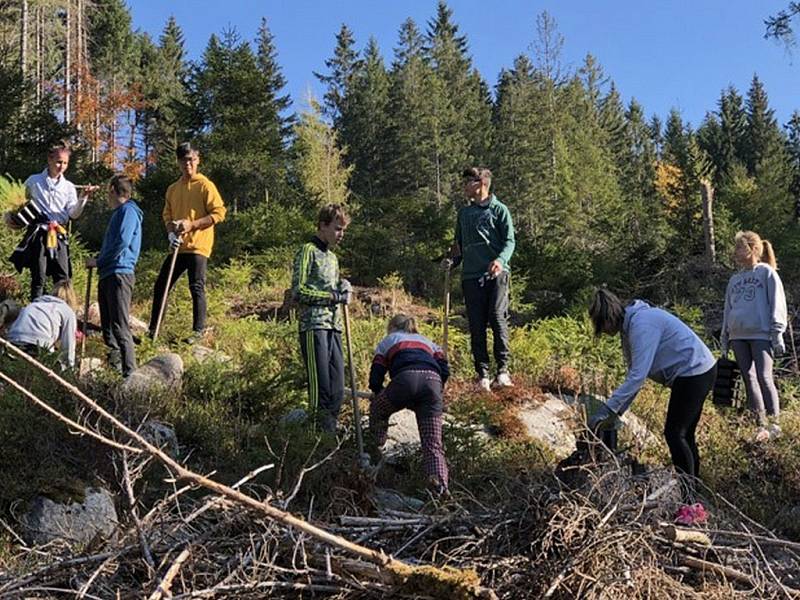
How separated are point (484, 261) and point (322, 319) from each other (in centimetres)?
202

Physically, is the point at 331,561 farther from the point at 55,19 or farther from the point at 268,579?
the point at 55,19

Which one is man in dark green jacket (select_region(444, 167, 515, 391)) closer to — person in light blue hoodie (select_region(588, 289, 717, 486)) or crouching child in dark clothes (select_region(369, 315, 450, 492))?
crouching child in dark clothes (select_region(369, 315, 450, 492))

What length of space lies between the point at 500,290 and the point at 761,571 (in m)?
4.42

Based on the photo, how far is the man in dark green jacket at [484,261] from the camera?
6.96 m

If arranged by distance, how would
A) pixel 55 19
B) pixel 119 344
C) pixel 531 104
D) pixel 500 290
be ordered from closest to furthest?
pixel 119 344
pixel 500 290
pixel 55 19
pixel 531 104

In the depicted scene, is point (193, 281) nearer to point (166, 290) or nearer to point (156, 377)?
point (166, 290)

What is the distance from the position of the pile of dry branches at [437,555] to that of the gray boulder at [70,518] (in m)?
1.15

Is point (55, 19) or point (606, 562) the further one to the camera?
point (55, 19)

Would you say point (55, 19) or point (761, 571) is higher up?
point (55, 19)

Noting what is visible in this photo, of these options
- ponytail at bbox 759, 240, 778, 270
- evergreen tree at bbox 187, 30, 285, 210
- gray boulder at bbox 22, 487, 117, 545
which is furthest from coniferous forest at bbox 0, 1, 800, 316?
gray boulder at bbox 22, 487, 117, 545

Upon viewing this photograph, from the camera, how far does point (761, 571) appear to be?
2.66m

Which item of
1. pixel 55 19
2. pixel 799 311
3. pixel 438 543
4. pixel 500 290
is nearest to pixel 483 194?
pixel 500 290

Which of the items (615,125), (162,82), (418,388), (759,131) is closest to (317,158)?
(162,82)

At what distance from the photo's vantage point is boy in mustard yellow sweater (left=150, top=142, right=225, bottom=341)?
7.32 metres
